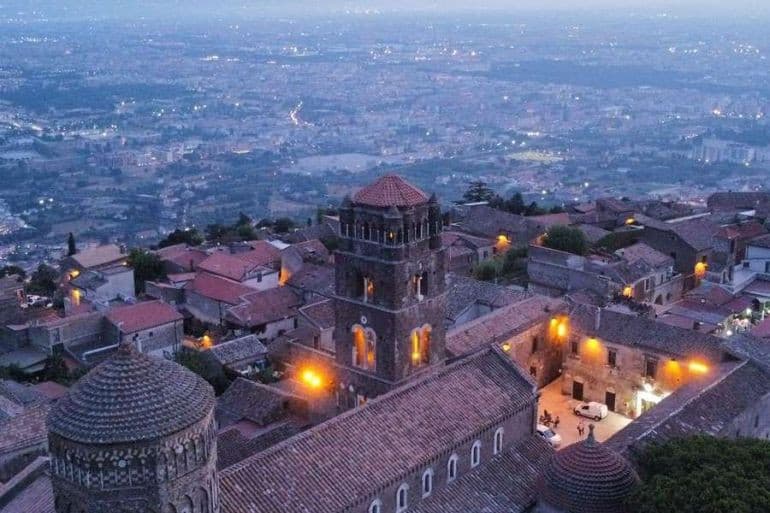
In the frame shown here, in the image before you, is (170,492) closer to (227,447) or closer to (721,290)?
(227,447)

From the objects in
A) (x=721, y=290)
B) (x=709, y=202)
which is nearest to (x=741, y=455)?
(x=721, y=290)

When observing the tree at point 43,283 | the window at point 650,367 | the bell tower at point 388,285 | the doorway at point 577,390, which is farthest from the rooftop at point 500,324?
the tree at point 43,283

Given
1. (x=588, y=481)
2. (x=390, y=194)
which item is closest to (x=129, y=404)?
(x=588, y=481)

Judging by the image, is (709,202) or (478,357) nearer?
(478,357)

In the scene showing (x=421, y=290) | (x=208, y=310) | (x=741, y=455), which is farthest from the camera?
(x=208, y=310)

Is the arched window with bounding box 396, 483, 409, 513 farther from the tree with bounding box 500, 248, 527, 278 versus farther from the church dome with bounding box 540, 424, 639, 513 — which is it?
the tree with bounding box 500, 248, 527, 278

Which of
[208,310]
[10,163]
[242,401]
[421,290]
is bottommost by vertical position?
[10,163]

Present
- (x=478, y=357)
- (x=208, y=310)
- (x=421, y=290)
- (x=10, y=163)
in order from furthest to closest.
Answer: (x=10, y=163) < (x=208, y=310) < (x=421, y=290) < (x=478, y=357)

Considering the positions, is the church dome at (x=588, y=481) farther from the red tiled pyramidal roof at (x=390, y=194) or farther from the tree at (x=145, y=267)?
the tree at (x=145, y=267)
